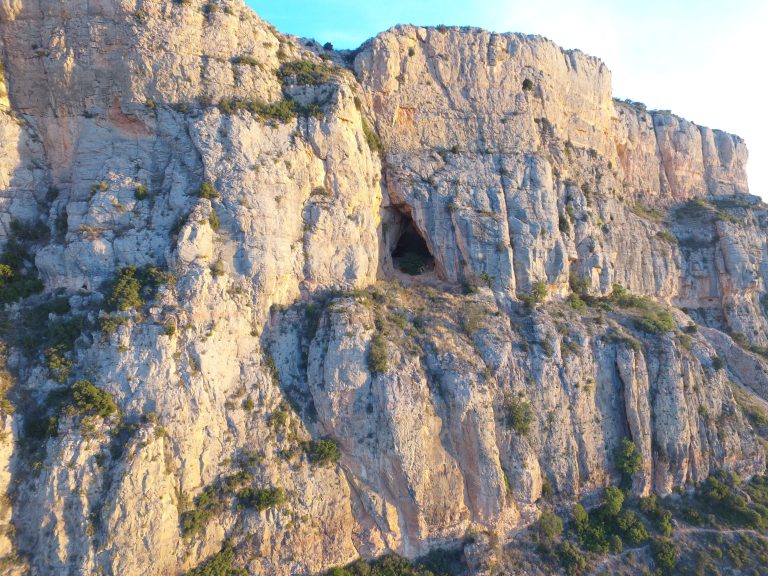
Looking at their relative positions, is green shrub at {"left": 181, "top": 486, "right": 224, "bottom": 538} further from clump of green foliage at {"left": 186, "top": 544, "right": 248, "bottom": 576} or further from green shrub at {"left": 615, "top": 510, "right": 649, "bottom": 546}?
green shrub at {"left": 615, "top": 510, "right": 649, "bottom": 546}

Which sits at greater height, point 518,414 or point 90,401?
point 90,401

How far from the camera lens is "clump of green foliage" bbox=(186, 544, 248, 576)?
16.6 m

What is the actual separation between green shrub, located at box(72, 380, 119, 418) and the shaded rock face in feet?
1.27

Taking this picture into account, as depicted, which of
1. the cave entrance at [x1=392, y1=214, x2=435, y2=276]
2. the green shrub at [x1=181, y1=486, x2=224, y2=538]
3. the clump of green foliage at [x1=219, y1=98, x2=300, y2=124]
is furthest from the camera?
the cave entrance at [x1=392, y1=214, x2=435, y2=276]

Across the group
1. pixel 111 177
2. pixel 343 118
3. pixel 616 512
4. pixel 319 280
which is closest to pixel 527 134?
pixel 343 118

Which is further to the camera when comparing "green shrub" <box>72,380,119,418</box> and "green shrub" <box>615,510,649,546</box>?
"green shrub" <box>615,510,649,546</box>

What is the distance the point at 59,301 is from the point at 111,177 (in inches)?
259

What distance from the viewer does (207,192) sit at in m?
21.1

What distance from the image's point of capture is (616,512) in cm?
2202

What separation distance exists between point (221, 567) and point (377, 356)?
34.8 feet

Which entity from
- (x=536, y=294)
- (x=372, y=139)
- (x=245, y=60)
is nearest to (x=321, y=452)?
(x=536, y=294)

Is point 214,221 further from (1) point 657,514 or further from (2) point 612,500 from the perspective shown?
(1) point 657,514

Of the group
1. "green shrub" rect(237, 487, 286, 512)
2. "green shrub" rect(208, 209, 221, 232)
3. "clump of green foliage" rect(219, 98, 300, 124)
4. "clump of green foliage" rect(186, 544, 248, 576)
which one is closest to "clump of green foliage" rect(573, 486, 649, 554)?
"green shrub" rect(237, 487, 286, 512)

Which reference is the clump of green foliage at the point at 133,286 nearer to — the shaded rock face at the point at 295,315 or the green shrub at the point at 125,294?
the green shrub at the point at 125,294
